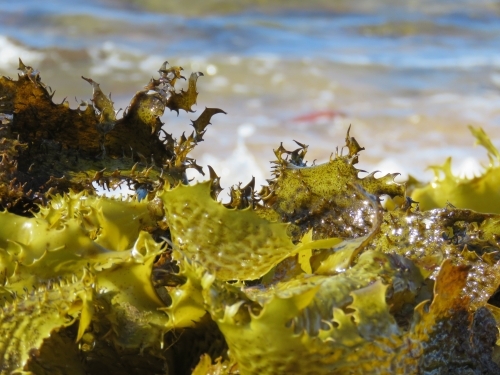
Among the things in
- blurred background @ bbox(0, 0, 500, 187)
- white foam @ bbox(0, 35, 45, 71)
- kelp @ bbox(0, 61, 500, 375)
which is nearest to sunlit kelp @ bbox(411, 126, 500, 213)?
kelp @ bbox(0, 61, 500, 375)

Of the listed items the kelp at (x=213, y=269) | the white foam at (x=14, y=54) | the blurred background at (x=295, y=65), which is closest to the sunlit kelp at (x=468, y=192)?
the kelp at (x=213, y=269)

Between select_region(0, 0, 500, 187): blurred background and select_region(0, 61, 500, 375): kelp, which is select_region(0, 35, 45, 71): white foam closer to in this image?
select_region(0, 0, 500, 187): blurred background

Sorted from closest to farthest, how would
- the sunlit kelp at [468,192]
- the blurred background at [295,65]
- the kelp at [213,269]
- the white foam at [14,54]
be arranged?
the kelp at [213,269] → the sunlit kelp at [468,192] → the blurred background at [295,65] → the white foam at [14,54]

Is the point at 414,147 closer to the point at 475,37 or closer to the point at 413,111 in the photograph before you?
the point at 413,111

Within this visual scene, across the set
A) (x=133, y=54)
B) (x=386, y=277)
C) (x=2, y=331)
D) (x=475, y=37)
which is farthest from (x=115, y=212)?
(x=475, y=37)

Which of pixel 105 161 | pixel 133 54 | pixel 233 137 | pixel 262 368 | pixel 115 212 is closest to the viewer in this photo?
pixel 262 368

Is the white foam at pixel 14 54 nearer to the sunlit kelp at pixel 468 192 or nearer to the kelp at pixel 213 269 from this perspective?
the sunlit kelp at pixel 468 192
